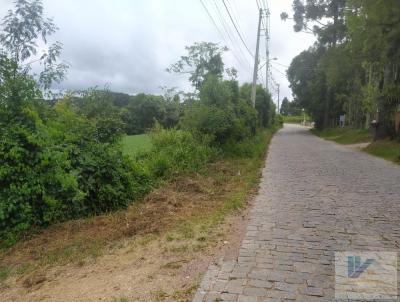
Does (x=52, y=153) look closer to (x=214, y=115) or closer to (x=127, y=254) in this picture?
(x=127, y=254)

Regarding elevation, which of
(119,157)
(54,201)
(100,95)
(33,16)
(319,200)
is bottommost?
(319,200)

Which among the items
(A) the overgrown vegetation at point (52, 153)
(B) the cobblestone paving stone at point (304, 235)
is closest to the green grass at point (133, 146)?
(A) the overgrown vegetation at point (52, 153)

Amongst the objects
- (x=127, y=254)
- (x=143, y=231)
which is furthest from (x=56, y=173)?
(x=127, y=254)

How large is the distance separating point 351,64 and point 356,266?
2134 centimetres

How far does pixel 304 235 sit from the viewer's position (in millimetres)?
5066

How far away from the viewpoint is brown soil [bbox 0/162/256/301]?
12.0 feet

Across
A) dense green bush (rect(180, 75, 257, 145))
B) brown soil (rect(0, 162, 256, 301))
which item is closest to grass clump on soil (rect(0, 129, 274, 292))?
brown soil (rect(0, 162, 256, 301))

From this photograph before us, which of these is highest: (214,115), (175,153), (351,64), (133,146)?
(351,64)

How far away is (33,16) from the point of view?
6609mm

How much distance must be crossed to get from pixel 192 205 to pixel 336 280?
11.7 ft

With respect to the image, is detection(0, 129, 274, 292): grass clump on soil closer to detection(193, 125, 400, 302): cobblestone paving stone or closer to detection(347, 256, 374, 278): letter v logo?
detection(193, 125, 400, 302): cobblestone paving stone

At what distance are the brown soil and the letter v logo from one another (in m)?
1.36

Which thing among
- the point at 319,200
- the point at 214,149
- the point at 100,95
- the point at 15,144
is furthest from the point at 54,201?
the point at 214,149

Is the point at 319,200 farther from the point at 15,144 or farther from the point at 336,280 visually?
the point at 15,144
